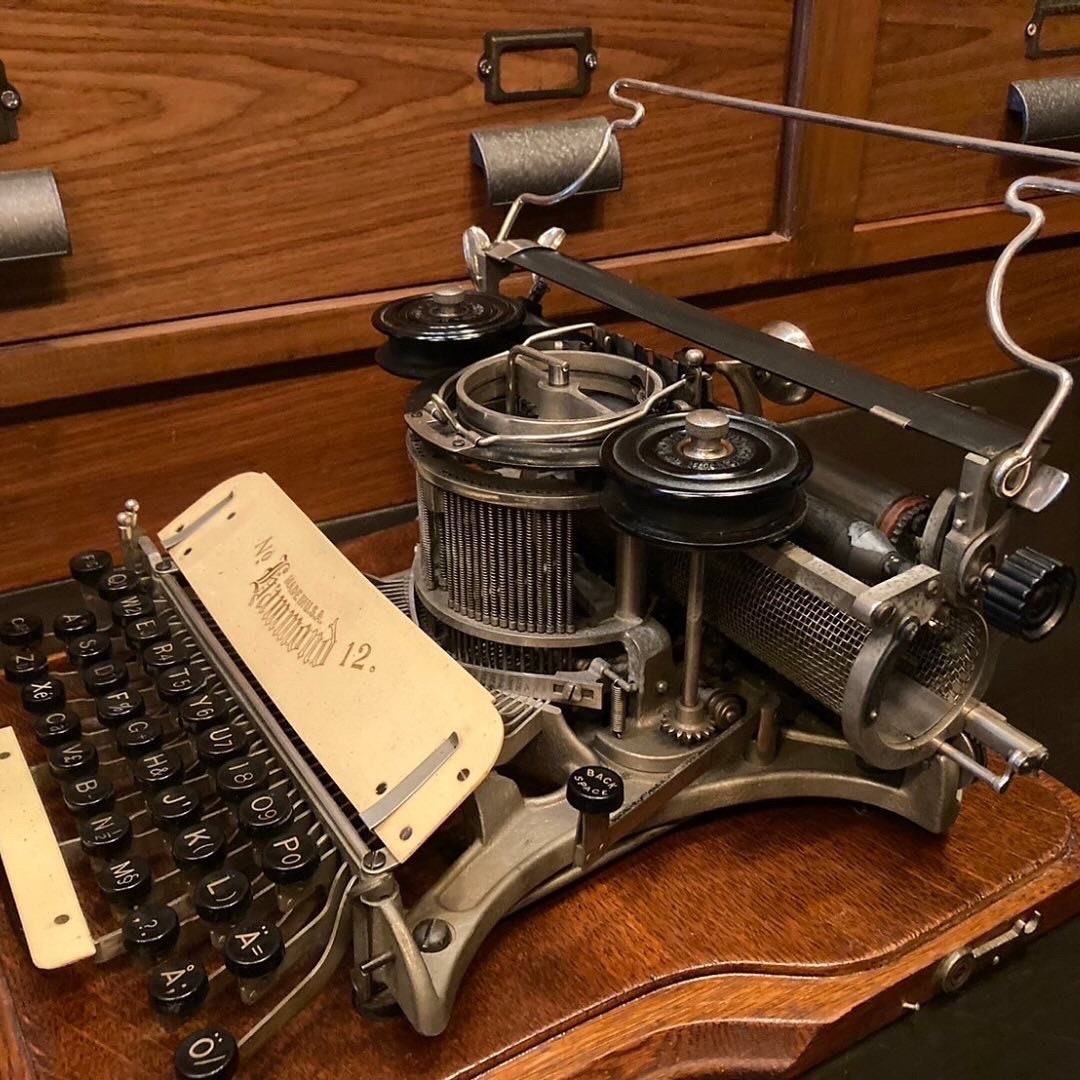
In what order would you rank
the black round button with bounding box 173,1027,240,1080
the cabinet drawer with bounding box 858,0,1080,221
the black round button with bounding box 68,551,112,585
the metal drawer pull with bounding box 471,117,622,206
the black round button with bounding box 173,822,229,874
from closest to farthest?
the black round button with bounding box 173,1027,240,1080 < the black round button with bounding box 173,822,229,874 < the black round button with bounding box 68,551,112,585 < the metal drawer pull with bounding box 471,117,622,206 < the cabinet drawer with bounding box 858,0,1080,221

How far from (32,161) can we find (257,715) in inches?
24.0

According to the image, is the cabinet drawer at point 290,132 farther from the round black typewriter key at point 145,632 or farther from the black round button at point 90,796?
the black round button at point 90,796

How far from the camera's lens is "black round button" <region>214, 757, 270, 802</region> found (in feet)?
2.70

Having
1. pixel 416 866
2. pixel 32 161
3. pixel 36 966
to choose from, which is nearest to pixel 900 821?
pixel 416 866

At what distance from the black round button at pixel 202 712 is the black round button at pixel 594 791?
0.29m

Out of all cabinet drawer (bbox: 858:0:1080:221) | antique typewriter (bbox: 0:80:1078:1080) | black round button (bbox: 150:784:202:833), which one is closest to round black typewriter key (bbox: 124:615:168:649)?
antique typewriter (bbox: 0:80:1078:1080)

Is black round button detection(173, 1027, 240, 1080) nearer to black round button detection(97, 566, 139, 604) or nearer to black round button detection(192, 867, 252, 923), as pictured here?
black round button detection(192, 867, 252, 923)

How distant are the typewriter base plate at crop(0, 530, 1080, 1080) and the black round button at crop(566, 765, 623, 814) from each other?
12 cm

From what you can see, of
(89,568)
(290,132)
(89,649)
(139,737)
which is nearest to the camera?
(139,737)

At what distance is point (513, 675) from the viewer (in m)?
0.92

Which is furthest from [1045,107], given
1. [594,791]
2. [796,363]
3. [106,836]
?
[106,836]

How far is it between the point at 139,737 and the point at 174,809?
94 millimetres

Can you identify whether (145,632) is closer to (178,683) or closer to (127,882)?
(178,683)

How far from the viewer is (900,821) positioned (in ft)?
3.13
